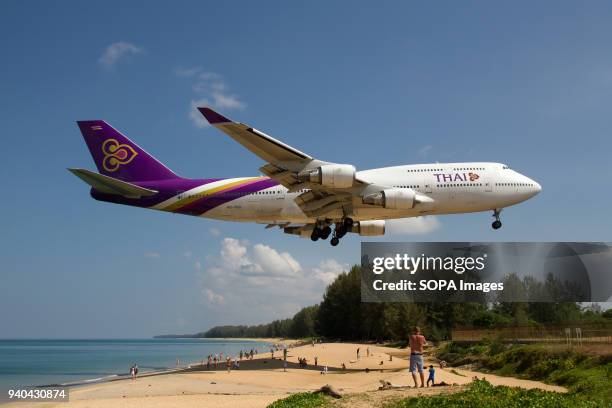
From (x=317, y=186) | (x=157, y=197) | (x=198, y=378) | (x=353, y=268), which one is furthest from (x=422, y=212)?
(x=353, y=268)

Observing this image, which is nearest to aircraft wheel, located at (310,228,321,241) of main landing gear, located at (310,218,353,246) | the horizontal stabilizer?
main landing gear, located at (310,218,353,246)

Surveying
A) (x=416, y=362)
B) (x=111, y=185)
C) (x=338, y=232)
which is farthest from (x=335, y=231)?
(x=416, y=362)

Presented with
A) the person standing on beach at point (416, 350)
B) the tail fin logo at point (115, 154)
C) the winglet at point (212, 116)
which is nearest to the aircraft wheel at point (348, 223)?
the winglet at point (212, 116)

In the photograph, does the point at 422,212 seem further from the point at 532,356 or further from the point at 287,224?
the point at 532,356

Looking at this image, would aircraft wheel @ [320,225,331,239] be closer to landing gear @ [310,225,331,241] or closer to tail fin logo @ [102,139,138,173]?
landing gear @ [310,225,331,241]

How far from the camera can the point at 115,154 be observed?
42.7 meters

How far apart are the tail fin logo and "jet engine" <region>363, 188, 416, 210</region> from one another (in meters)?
18.6

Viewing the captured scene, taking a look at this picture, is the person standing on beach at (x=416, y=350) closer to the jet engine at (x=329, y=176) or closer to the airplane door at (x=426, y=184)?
the jet engine at (x=329, y=176)

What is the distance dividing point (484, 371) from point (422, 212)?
19.6 m

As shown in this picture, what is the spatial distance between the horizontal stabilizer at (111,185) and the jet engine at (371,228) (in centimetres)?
1500

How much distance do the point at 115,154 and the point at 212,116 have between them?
1725cm

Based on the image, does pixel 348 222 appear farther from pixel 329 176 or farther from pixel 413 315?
pixel 413 315

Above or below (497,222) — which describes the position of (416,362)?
below

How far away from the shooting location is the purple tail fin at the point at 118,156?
41469mm
